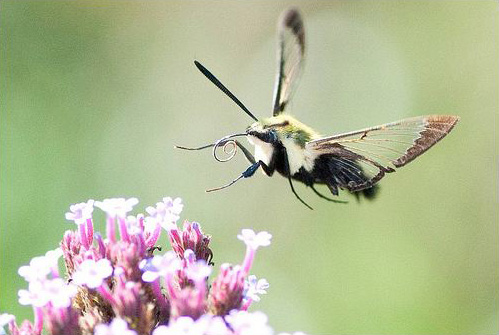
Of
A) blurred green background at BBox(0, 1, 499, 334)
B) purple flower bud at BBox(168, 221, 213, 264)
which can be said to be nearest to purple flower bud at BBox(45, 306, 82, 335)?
purple flower bud at BBox(168, 221, 213, 264)

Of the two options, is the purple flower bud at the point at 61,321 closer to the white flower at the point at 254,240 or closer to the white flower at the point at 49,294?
the white flower at the point at 49,294

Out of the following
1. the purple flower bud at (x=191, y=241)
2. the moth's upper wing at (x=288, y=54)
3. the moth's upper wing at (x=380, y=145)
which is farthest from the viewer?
the moth's upper wing at (x=288, y=54)

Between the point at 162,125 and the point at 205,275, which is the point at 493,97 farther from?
the point at 205,275

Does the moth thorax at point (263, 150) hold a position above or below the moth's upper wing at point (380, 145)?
above

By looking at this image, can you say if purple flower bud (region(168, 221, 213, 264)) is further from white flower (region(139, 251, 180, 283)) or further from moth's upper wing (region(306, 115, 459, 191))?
moth's upper wing (region(306, 115, 459, 191))

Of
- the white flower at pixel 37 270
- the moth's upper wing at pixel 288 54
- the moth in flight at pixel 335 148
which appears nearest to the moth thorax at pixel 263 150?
the moth in flight at pixel 335 148

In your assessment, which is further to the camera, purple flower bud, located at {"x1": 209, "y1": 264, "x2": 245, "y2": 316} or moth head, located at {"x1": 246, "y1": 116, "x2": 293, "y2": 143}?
moth head, located at {"x1": 246, "y1": 116, "x2": 293, "y2": 143}

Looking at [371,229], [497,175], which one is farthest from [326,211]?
[497,175]
